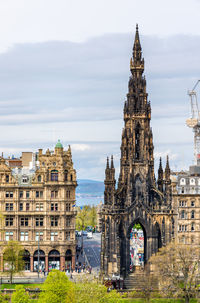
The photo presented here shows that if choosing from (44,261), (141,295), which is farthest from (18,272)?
(141,295)

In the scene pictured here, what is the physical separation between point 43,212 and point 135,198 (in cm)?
2860

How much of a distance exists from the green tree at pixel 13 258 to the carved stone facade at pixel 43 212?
22.3 feet

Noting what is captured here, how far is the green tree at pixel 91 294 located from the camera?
133875 millimetres

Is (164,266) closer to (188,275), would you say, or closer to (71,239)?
(188,275)

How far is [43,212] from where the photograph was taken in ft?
609

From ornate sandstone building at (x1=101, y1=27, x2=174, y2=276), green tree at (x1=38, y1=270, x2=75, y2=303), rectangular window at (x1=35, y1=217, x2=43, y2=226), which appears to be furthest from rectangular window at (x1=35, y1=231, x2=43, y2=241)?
green tree at (x1=38, y1=270, x2=75, y2=303)

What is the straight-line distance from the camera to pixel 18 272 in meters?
170

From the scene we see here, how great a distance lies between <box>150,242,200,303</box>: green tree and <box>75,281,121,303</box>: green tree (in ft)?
47.3

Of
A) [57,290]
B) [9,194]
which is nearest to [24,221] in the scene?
[9,194]

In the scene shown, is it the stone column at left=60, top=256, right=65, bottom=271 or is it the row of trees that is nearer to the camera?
the row of trees

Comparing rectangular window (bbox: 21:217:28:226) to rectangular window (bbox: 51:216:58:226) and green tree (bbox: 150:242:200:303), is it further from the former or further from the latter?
green tree (bbox: 150:242:200:303)

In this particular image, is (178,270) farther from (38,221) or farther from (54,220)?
(38,221)

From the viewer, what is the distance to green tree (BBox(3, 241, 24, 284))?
170 metres

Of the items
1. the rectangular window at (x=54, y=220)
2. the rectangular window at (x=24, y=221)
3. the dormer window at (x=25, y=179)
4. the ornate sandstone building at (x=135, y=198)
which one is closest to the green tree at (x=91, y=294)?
the ornate sandstone building at (x=135, y=198)
